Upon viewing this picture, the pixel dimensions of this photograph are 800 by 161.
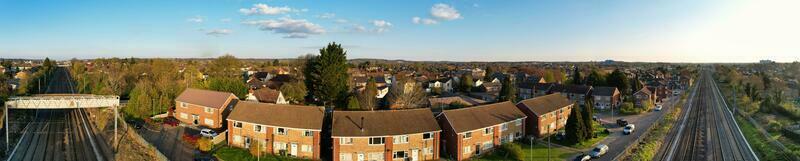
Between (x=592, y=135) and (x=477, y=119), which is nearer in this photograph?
(x=477, y=119)

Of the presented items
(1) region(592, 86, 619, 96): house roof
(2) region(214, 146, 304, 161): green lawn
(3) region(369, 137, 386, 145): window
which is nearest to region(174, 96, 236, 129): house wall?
(2) region(214, 146, 304, 161): green lawn

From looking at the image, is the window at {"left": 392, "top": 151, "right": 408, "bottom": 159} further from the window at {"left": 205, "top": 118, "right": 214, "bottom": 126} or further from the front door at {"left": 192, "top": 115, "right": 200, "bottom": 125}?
the front door at {"left": 192, "top": 115, "right": 200, "bottom": 125}

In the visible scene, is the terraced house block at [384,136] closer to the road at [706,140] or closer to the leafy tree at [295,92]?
the road at [706,140]

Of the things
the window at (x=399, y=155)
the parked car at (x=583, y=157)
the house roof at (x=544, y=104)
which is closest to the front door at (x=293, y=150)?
the window at (x=399, y=155)

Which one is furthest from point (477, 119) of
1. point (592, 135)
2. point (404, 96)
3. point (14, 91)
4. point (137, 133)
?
point (14, 91)

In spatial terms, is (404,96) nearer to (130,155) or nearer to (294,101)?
(294,101)
